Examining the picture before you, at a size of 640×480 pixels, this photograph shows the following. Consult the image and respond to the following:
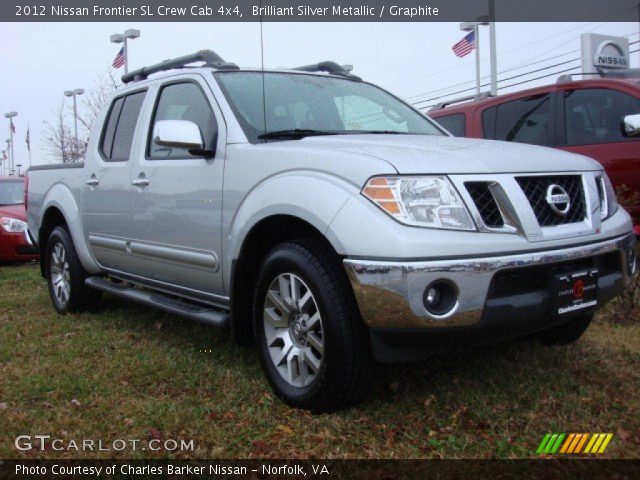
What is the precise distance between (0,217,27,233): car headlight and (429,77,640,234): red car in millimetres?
6645

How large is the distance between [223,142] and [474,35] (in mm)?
14887

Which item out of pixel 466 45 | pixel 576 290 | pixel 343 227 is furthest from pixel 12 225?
pixel 466 45

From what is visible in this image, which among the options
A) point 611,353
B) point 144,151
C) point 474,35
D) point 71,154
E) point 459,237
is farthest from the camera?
point 71,154

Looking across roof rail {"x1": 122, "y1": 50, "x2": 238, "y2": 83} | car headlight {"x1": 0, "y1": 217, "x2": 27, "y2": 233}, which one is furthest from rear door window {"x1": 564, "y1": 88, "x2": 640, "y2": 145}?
car headlight {"x1": 0, "y1": 217, "x2": 27, "y2": 233}

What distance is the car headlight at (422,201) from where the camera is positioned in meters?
2.71

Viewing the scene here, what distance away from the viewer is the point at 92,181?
5.03 m

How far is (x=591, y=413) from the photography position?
306cm

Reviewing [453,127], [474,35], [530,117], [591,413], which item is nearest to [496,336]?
[591,413]

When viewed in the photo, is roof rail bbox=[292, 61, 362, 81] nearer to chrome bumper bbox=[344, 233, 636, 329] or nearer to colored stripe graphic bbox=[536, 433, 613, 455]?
chrome bumper bbox=[344, 233, 636, 329]

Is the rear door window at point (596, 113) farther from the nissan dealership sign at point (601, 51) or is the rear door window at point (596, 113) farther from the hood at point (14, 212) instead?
the hood at point (14, 212)

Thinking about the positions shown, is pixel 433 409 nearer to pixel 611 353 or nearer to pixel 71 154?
pixel 611 353

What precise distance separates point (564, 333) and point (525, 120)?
3044 millimetres

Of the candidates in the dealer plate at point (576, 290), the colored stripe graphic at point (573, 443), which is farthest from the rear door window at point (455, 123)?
the colored stripe graphic at point (573, 443)

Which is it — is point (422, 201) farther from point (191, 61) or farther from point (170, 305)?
point (191, 61)
